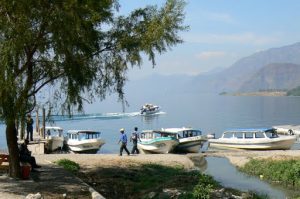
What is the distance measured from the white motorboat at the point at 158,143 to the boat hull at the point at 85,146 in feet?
13.7

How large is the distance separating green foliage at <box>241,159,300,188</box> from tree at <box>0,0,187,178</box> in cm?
1090

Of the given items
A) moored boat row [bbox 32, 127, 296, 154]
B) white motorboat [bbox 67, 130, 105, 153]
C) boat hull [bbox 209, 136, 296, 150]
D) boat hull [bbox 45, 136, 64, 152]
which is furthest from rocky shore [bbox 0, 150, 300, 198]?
white motorboat [bbox 67, 130, 105, 153]

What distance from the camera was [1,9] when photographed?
49.5ft

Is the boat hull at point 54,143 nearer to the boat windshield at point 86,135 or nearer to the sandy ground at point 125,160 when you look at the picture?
the boat windshield at point 86,135

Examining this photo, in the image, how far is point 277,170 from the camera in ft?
90.3

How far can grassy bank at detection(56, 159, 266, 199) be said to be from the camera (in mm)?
17061

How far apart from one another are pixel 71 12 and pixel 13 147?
6440 mm

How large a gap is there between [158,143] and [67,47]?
2476 cm

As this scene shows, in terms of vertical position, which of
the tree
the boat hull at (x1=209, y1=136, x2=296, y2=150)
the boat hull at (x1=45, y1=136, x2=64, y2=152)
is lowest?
the boat hull at (x1=209, y1=136, x2=296, y2=150)

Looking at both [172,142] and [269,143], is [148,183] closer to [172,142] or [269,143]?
[172,142]

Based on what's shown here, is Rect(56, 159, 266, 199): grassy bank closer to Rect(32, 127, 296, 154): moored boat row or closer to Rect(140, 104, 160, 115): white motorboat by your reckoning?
Rect(32, 127, 296, 154): moored boat row

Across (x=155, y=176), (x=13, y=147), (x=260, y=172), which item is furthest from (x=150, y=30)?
(x=260, y=172)

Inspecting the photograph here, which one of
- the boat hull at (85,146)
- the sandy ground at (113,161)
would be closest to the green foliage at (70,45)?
the sandy ground at (113,161)

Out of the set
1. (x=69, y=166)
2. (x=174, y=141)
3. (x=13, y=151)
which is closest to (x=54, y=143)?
(x=174, y=141)
